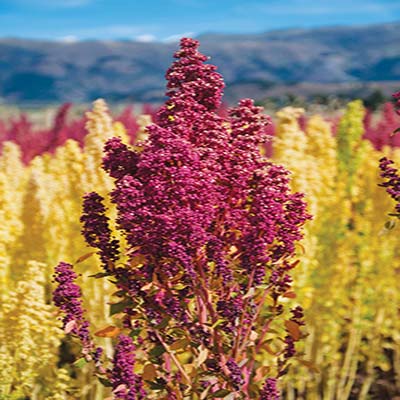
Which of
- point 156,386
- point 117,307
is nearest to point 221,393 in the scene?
point 156,386

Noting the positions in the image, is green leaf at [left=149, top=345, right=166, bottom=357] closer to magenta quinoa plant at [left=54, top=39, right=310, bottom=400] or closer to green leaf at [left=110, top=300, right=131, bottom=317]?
magenta quinoa plant at [left=54, top=39, right=310, bottom=400]

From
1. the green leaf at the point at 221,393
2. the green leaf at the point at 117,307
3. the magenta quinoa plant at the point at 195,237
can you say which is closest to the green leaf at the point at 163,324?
the magenta quinoa plant at the point at 195,237

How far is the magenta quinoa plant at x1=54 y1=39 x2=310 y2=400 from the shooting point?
2152 mm

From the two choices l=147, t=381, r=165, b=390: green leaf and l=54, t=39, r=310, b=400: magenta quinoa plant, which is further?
l=147, t=381, r=165, b=390: green leaf

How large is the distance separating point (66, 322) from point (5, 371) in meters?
1.44

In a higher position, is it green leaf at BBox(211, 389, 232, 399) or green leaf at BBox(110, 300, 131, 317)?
green leaf at BBox(110, 300, 131, 317)

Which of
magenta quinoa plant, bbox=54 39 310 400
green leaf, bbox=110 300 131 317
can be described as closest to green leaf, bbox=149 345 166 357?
magenta quinoa plant, bbox=54 39 310 400

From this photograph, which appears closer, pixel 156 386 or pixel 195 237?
pixel 195 237

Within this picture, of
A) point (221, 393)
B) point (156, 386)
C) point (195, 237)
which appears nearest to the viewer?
point (195, 237)

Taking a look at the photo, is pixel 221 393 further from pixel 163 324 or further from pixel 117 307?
pixel 117 307

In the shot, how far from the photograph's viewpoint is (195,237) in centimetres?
212

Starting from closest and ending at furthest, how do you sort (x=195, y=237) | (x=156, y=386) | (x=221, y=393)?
(x=195, y=237), (x=221, y=393), (x=156, y=386)

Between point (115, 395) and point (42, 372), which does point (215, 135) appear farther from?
point (42, 372)

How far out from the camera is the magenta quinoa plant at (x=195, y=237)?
2.15m
